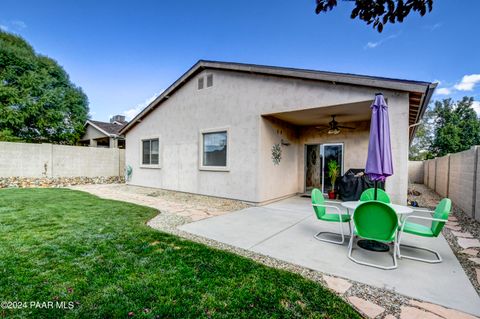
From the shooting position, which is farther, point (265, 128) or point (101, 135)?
point (101, 135)

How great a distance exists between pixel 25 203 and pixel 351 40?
47.3 ft

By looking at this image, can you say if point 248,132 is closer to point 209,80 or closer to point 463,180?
point 209,80

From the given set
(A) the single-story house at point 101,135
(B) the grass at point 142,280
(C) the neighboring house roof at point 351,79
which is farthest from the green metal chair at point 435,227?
(A) the single-story house at point 101,135

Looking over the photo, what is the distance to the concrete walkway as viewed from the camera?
2.62m

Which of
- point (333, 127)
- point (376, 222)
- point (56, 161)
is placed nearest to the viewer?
point (376, 222)

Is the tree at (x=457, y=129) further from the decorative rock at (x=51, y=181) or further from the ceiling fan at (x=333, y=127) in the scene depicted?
the decorative rock at (x=51, y=181)

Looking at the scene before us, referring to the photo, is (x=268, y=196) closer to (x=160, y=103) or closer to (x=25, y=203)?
(x=160, y=103)

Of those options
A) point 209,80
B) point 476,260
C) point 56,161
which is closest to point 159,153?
point 209,80

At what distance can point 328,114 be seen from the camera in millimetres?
7602

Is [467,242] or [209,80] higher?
[209,80]

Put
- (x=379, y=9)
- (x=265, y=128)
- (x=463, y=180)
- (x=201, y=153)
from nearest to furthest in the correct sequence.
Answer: (x=379, y=9) → (x=463, y=180) → (x=265, y=128) → (x=201, y=153)

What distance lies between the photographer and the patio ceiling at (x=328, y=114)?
664 centimetres

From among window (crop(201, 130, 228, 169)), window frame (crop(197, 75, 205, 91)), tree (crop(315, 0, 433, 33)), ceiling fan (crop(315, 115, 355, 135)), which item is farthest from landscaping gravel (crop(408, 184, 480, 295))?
window frame (crop(197, 75, 205, 91))

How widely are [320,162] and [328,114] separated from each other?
9.63 feet
